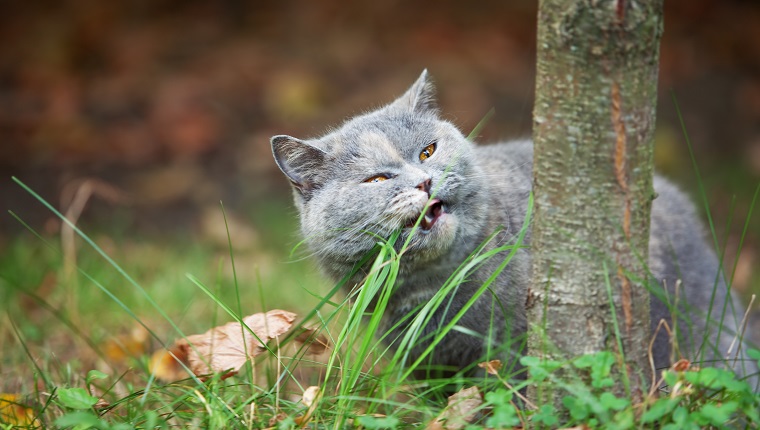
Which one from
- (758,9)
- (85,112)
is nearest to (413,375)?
(85,112)

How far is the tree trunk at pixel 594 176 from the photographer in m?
1.68

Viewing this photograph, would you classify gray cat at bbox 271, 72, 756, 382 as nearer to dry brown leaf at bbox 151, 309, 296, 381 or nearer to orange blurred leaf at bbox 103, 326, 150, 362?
dry brown leaf at bbox 151, 309, 296, 381

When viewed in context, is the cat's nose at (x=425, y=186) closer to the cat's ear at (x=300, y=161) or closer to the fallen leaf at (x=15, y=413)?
the cat's ear at (x=300, y=161)

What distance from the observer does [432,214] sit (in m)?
2.23

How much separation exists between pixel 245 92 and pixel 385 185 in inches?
147

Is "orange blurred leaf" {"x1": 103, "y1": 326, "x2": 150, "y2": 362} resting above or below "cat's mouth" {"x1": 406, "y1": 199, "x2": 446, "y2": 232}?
below

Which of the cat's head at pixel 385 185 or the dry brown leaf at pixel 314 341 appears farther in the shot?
the cat's head at pixel 385 185

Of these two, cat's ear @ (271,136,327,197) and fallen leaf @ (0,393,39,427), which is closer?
fallen leaf @ (0,393,39,427)

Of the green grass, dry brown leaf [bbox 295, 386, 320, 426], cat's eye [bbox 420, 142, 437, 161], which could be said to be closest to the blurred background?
the green grass

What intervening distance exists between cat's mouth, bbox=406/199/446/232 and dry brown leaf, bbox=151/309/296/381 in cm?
43

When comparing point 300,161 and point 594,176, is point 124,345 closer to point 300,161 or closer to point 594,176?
point 300,161

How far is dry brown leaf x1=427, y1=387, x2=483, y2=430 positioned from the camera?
5.85ft

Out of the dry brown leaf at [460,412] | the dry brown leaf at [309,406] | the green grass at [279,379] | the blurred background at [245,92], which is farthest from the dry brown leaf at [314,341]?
the blurred background at [245,92]

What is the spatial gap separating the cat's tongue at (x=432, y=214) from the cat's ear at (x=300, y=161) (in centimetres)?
42
